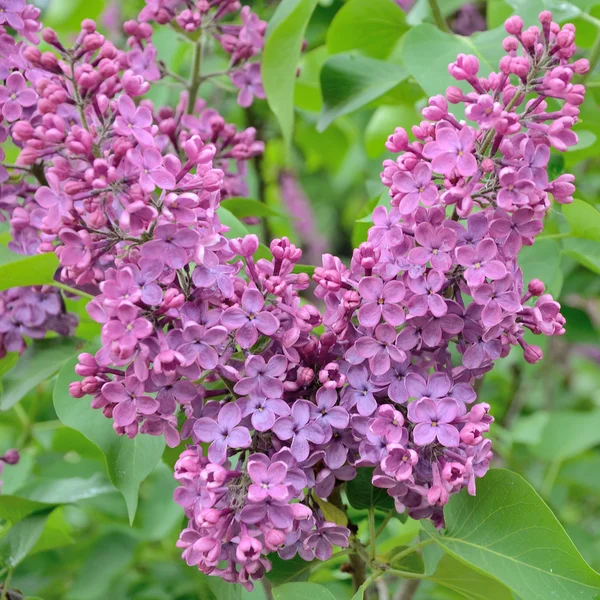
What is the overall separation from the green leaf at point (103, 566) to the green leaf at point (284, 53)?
0.98m

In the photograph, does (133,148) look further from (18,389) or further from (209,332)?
(18,389)

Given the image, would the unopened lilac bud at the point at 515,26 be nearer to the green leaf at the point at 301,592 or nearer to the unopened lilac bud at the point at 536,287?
the unopened lilac bud at the point at 536,287

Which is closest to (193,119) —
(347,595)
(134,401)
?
(134,401)

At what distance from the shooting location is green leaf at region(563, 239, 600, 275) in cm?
131

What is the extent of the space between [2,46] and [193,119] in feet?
1.11

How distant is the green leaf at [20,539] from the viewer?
1.20 meters

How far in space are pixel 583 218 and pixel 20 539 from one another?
96cm

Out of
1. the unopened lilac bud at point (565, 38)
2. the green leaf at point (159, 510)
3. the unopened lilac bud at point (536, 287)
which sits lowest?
the green leaf at point (159, 510)

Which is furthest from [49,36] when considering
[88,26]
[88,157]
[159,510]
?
[159,510]

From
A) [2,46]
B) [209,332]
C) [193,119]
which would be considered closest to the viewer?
[209,332]

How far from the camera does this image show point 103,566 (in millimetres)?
1672

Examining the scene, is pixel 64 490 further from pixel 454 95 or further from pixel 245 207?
pixel 454 95

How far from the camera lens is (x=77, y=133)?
0.81 m

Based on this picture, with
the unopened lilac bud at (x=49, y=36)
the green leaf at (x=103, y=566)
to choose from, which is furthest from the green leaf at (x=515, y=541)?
the green leaf at (x=103, y=566)
